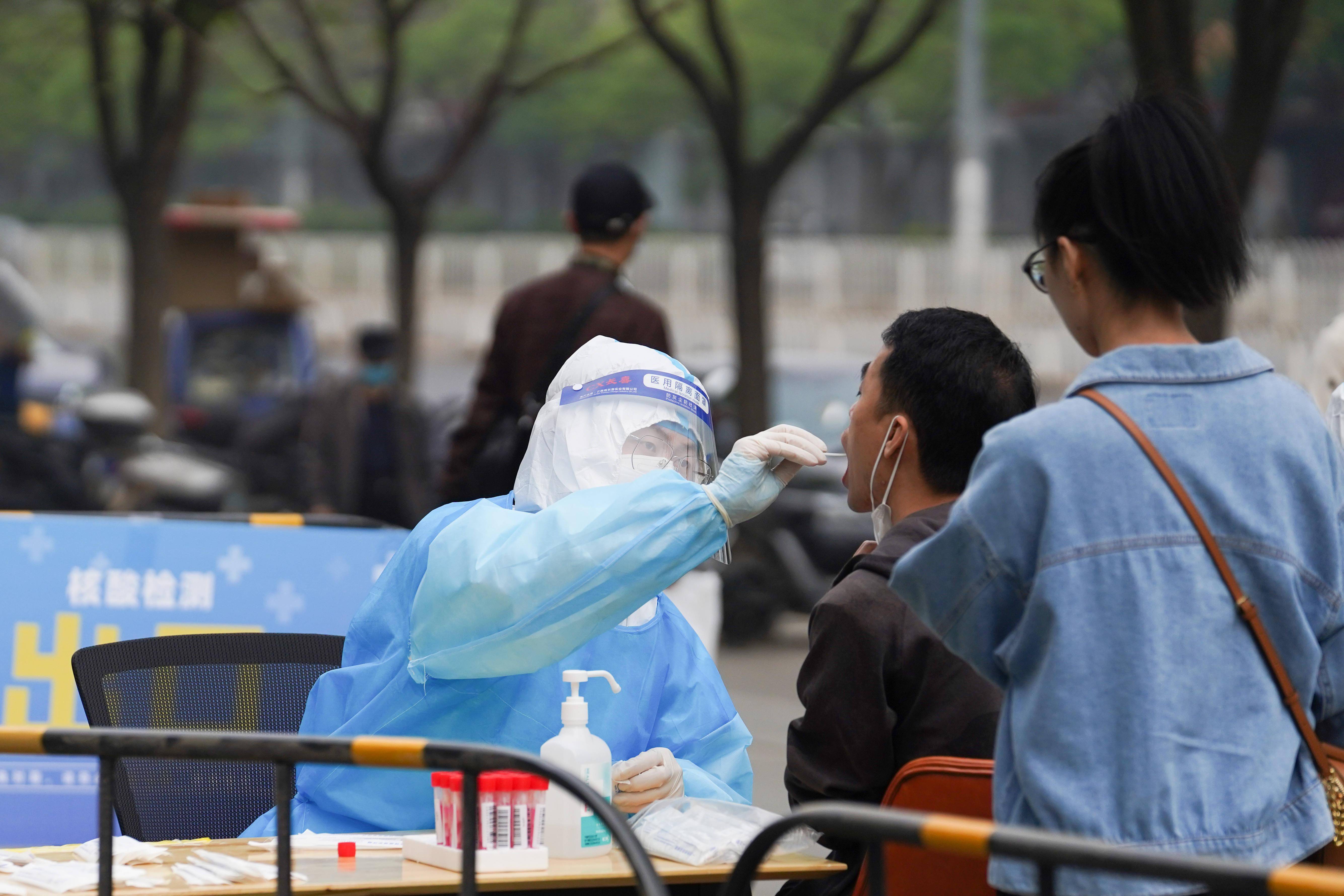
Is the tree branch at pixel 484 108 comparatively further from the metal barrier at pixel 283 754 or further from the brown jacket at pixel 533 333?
the metal barrier at pixel 283 754

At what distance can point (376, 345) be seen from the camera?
32.5 feet

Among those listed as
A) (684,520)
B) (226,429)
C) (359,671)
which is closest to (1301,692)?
(684,520)

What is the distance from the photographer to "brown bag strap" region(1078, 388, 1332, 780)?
199 centimetres

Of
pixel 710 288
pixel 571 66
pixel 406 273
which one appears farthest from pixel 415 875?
pixel 710 288

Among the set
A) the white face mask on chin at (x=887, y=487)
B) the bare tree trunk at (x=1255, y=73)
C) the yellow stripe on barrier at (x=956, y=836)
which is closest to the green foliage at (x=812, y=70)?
the bare tree trunk at (x=1255, y=73)

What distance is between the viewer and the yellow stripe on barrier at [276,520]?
16.8 feet

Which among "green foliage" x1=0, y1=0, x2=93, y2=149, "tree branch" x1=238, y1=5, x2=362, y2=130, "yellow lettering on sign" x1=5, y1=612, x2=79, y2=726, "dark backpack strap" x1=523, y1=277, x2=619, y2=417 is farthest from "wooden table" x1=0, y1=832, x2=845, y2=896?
"green foliage" x1=0, y1=0, x2=93, y2=149

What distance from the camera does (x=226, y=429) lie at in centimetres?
1569

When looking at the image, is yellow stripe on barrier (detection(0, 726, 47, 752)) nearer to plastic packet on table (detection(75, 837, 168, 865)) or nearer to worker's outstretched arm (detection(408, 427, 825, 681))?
plastic packet on table (detection(75, 837, 168, 865))

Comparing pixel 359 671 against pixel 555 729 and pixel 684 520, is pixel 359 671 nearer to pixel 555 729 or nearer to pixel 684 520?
pixel 555 729

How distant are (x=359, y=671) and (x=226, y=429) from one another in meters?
13.2

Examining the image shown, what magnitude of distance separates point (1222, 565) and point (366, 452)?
26.0ft

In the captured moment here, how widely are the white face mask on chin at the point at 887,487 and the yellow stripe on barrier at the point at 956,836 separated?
92 centimetres

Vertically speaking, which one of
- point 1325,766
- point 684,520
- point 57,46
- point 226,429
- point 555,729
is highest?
point 57,46
